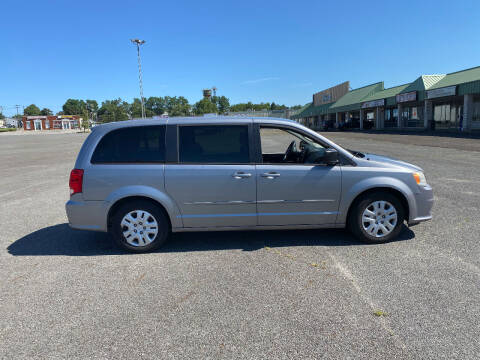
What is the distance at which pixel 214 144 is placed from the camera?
14.3 feet

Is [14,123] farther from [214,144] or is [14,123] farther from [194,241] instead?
[214,144]

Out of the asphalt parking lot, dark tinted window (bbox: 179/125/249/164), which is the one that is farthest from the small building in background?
dark tinted window (bbox: 179/125/249/164)

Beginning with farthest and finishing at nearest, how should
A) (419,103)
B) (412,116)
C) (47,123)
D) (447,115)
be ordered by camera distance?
(47,123)
(412,116)
(419,103)
(447,115)

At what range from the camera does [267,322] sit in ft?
9.21

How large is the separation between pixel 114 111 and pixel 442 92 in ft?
397

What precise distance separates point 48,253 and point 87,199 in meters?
1.04

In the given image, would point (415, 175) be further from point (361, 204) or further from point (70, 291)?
point (70, 291)

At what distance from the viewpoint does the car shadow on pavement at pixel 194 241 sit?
14.8 ft

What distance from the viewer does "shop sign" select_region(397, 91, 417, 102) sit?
34422 mm

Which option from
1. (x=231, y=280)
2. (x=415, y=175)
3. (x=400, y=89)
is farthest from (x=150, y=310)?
(x=400, y=89)

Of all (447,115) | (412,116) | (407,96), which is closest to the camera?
(447,115)

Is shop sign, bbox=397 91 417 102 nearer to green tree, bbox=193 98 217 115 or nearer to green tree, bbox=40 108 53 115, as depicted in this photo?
green tree, bbox=193 98 217 115

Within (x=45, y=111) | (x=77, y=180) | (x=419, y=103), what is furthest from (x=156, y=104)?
(x=77, y=180)

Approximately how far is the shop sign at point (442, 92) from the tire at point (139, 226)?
32.7 meters
